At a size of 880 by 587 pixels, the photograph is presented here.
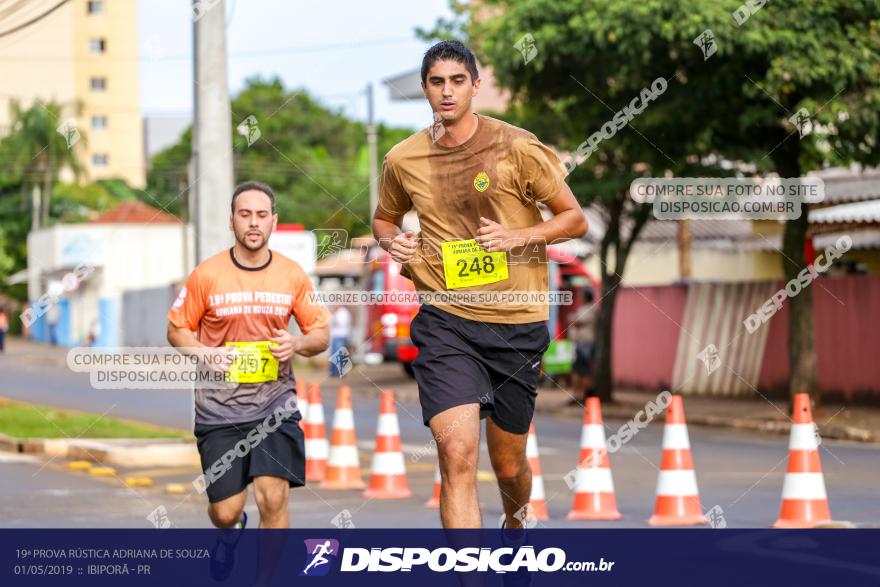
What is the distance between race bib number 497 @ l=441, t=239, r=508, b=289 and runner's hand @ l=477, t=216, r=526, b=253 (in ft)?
0.17

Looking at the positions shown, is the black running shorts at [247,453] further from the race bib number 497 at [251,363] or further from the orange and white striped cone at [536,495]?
the orange and white striped cone at [536,495]

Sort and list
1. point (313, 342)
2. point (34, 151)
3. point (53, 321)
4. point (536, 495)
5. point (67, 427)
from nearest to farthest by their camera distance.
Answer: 1. point (313, 342)
2. point (536, 495)
3. point (67, 427)
4. point (53, 321)
5. point (34, 151)

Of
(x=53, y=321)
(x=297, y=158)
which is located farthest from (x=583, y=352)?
(x=297, y=158)

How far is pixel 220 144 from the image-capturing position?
49.8 ft

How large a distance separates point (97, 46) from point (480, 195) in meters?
92.5

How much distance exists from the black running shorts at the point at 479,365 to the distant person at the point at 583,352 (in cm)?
1781

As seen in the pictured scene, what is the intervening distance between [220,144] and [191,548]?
7007 millimetres

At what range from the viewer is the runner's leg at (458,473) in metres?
6.11

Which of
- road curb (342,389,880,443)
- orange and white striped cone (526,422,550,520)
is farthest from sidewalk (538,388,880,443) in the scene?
orange and white striped cone (526,422,550,520)

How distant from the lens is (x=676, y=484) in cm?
1030

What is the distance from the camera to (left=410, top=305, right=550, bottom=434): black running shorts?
6.28 m

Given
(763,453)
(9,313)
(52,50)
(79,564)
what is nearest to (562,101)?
(763,453)

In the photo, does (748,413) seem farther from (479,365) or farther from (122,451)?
(479,365)

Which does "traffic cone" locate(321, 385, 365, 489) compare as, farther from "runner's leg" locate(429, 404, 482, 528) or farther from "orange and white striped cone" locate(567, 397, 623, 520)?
"runner's leg" locate(429, 404, 482, 528)
